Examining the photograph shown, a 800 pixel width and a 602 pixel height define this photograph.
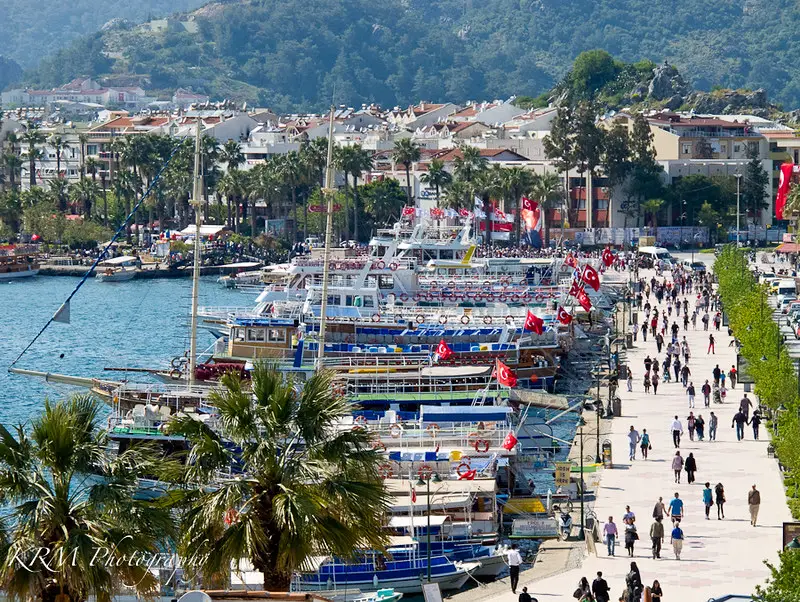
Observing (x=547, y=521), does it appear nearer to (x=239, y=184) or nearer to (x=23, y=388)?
(x=23, y=388)

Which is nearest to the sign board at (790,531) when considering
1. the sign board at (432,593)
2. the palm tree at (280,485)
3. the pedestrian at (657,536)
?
the pedestrian at (657,536)

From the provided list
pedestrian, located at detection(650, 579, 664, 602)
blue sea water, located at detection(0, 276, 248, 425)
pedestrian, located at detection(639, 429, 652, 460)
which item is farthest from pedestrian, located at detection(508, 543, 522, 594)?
blue sea water, located at detection(0, 276, 248, 425)

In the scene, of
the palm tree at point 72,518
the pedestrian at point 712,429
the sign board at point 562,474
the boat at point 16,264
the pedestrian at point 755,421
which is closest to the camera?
the palm tree at point 72,518

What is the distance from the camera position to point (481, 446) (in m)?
49.0

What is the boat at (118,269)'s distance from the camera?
140 m

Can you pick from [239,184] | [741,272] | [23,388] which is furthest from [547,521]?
[239,184]

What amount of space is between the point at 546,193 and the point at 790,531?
345 ft

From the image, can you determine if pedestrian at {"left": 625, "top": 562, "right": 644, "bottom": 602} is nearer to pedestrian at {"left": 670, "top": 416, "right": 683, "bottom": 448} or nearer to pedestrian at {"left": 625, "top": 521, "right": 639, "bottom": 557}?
pedestrian at {"left": 625, "top": 521, "right": 639, "bottom": 557}

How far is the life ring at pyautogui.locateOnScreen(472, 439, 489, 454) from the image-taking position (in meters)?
48.8

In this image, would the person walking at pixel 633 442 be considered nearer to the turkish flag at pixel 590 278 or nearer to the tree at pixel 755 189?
the turkish flag at pixel 590 278

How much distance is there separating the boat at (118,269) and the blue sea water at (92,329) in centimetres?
99

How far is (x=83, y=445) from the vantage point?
988 inches

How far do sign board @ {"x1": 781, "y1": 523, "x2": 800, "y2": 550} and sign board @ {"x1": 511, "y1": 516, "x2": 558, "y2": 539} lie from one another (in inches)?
361

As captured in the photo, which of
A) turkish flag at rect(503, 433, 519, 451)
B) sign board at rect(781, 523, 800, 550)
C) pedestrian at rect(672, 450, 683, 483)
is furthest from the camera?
turkish flag at rect(503, 433, 519, 451)
